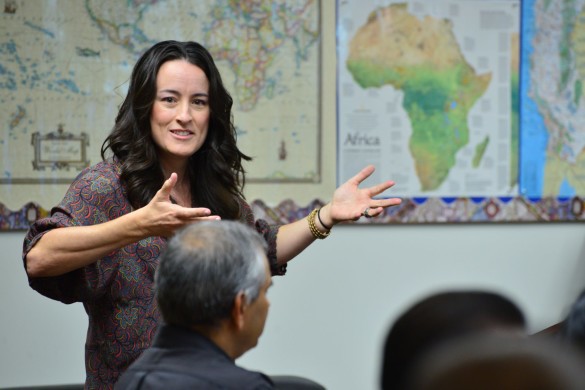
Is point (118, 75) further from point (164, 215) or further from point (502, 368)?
point (502, 368)

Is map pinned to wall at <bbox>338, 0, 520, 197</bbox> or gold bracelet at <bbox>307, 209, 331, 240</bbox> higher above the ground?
map pinned to wall at <bbox>338, 0, 520, 197</bbox>

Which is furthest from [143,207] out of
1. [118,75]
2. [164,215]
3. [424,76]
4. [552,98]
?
[552,98]

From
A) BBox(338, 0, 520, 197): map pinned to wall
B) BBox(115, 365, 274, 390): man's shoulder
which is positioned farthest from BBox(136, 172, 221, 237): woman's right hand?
BBox(338, 0, 520, 197): map pinned to wall

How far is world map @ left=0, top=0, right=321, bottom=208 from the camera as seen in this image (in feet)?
10.9

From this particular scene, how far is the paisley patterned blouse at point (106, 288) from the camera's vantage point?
1979 millimetres

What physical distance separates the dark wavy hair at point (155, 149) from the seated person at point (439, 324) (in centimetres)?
130

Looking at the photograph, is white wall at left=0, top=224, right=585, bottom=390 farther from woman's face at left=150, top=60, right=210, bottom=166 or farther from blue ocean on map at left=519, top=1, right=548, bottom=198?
woman's face at left=150, top=60, right=210, bottom=166

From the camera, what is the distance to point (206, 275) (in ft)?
4.82

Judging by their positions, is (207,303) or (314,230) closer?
(207,303)

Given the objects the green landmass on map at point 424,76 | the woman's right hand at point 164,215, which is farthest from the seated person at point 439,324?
the green landmass on map at point 424,76

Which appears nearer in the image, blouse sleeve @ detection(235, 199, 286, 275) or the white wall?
blouse sleeve @ detection(235, 199, 286, 275)

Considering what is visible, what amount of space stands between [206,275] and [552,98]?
2.68 m

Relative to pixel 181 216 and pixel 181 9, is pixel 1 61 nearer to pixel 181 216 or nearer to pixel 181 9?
pixel 181 9

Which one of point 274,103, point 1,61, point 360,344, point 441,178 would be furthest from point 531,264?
point 1,61
